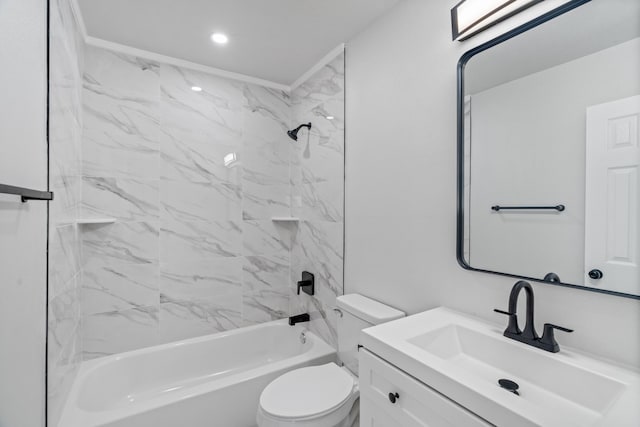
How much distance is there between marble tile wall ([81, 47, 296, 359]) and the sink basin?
1649mm

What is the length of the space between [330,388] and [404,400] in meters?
0.71

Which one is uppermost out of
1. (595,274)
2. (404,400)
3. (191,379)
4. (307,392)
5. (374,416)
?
(595,274)

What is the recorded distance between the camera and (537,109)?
3.45 feet

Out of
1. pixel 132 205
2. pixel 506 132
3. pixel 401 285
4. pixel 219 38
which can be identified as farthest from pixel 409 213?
pixel 132 205

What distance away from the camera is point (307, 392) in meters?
1.51

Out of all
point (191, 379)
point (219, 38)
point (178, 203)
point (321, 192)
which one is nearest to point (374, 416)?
point (321, 192)

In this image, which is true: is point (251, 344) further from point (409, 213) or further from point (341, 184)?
point (409, 213)

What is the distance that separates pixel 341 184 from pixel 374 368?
125cm

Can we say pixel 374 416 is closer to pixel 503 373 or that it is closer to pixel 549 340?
pixel 503 373

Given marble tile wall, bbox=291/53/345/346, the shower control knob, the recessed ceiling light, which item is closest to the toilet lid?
marble tile wall, bbox=291/53/345/346

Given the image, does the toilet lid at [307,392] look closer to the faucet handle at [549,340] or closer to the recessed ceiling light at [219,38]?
the faucet handle at [549,340]

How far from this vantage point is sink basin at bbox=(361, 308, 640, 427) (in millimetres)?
693

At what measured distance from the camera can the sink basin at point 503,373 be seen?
0.69 m

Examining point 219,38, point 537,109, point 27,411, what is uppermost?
point 219,38
